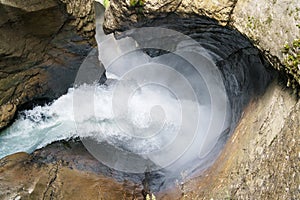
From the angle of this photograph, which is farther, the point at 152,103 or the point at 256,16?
the point at 152,103

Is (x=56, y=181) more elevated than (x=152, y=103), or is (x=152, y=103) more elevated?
(x=56, y=181)

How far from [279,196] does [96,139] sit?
15.1ft

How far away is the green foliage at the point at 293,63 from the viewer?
3564 millimetres

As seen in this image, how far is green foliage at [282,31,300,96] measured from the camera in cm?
356

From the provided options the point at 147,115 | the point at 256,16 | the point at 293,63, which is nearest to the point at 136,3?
the point at 256,16

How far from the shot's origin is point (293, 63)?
362 centimetres

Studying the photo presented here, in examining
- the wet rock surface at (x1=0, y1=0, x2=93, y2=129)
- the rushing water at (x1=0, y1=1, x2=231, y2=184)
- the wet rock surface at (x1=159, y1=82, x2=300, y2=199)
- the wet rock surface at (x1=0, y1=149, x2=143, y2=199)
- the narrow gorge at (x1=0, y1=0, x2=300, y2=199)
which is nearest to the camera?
the wet rock surface at (x1=159, y1=82, x2=300, y2=199)

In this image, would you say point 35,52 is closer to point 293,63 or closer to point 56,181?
point 56,181

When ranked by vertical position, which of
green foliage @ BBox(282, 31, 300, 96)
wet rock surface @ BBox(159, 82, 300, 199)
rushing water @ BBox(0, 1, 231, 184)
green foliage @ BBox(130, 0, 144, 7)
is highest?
green foliage @ BBox(282, 31, 300, 96)

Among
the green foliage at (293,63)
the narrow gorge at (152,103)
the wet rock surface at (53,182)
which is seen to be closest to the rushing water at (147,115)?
the narrow gorge at (152,103)

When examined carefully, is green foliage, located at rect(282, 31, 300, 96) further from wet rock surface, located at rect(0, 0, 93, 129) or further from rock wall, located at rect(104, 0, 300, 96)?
wet rock surface, located at rect(0, 0, 93, 129)

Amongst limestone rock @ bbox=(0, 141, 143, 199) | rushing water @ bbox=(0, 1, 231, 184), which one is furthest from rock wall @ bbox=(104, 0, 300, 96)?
limestone rock @ bbox=(0, 141, 143, 199)

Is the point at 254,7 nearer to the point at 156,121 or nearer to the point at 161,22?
the point at 161,22

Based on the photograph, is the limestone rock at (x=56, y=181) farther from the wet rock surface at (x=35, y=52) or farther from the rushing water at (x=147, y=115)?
the wet rock surface at (x=35, y=52)
